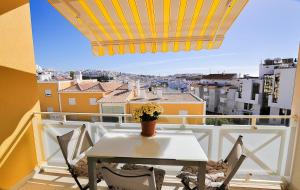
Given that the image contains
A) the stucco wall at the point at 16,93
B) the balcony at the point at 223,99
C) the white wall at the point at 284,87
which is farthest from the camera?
the balcony at the point at 223,99

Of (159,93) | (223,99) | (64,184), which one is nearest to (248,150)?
(64,184)

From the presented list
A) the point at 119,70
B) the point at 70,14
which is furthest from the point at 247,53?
the point at 70,14

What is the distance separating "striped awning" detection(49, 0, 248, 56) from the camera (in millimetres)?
2262

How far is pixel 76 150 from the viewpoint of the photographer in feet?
8.11

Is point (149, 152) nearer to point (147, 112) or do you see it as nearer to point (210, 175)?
point (147, 112)

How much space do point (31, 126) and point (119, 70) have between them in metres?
17.4

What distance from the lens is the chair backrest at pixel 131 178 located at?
4.84 ft

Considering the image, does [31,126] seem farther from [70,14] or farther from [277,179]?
[277,179]

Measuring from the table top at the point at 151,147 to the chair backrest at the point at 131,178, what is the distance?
28 cm

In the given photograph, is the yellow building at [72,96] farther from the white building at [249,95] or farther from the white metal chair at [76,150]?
the white building at [249,95]

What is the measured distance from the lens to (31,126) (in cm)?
299

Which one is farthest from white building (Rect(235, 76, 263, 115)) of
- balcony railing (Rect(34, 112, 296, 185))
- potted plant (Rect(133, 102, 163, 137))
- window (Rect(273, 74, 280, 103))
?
potted plant (Rect(133, 102, 163, 137))

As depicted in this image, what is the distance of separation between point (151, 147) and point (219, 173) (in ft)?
3.19

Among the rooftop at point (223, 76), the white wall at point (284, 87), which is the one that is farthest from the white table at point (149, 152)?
the rooftop at point (223, 76)
